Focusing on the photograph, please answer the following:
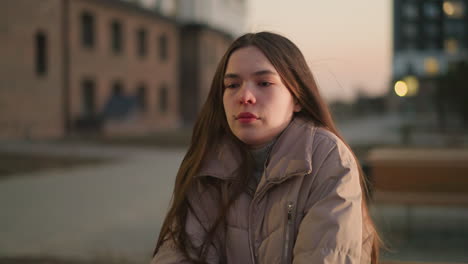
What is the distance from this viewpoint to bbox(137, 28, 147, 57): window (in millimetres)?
33250

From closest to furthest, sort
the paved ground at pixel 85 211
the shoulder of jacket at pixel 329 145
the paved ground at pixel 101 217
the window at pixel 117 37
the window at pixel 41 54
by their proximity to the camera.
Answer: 1. the shoulder of jacket at pixel 329 145
2. the paved ground at pixel 101 217
3. the paved ground at pixel 85 211
4. the window at pixel 41 54
5. the window at pixel 117 37

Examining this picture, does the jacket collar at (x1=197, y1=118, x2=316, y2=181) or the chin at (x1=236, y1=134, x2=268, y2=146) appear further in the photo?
the chin at (x1=236, y1=134, x2=268, y2=146)

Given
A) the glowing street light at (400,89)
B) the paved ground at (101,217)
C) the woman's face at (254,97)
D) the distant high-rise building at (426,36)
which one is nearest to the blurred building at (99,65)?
the paved ground at (101,217)

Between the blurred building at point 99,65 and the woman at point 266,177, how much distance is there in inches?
812

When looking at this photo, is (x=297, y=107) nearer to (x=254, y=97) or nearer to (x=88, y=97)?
(x=254, y=97)

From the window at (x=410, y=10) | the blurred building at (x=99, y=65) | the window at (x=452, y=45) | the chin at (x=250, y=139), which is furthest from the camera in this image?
the window at (x=410, y=10)

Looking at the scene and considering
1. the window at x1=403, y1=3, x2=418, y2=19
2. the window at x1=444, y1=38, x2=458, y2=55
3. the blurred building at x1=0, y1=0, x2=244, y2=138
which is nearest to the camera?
the blurred building at x1=0, y1=0, x2=244, y2=138

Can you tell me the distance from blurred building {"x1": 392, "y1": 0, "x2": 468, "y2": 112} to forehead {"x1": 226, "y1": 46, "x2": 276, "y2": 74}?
73664 mm

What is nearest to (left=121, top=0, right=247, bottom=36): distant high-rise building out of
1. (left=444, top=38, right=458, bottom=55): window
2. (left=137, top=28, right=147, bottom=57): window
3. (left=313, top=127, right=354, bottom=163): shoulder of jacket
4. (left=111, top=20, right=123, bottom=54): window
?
(left=137, top=28, right=147, bottom=57): window

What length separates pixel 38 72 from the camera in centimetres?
2361

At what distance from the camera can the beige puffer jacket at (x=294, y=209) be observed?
1.74 meters

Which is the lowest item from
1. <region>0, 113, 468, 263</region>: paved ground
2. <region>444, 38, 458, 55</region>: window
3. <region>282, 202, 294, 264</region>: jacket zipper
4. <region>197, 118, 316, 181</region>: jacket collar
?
<region>0, 113, 468, 263</region>: paved ground

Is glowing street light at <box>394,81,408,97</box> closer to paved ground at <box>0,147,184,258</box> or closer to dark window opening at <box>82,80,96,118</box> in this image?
paved ground at <box>0,147,184,258</box>

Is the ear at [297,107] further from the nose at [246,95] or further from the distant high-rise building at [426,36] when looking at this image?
the distant high-rise building at [426,36]
